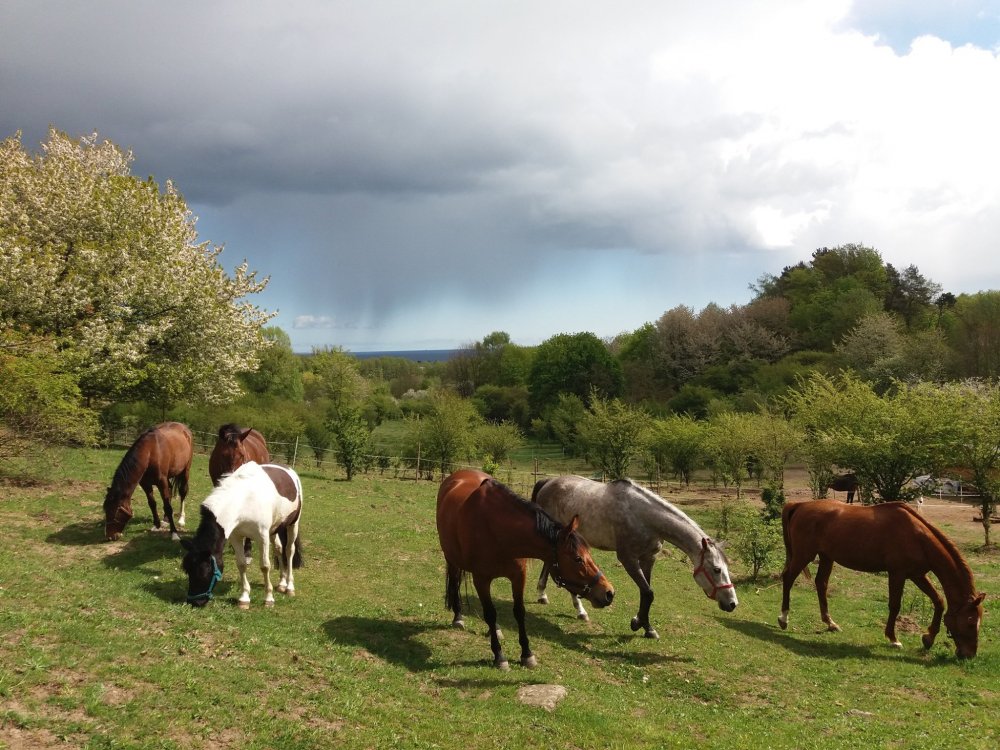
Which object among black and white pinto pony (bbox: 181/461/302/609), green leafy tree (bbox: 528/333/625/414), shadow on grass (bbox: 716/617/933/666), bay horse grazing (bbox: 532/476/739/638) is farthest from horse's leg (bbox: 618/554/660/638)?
green leafy tree (bbox: 528/333/625/414)

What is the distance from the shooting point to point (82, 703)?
5477mm

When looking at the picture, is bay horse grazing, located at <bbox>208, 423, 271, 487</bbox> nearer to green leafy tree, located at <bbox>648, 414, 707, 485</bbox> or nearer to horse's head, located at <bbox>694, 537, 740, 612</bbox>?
horse's head, located at <bbox>694, 537, 740, 612</bbox>

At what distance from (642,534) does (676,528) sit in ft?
1.97

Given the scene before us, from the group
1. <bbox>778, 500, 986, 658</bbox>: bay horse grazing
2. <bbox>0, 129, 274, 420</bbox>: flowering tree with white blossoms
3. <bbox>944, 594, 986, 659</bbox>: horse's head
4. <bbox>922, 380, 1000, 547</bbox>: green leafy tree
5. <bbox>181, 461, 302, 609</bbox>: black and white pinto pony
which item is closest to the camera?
<bbox>181, 461, 302, 609</bbox>: black and white pinto pony

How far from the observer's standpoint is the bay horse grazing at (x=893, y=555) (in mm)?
10281

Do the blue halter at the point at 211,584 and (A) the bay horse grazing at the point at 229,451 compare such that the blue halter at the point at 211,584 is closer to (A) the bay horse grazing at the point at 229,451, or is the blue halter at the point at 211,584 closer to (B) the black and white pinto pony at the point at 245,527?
(B) the black and white pinto pony at the point at 245,527

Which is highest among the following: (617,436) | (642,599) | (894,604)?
(617,436)

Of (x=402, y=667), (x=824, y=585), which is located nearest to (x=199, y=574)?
(x=402, y=667)

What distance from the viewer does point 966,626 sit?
1015 cm

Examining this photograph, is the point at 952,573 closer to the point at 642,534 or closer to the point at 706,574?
the point at 706,574

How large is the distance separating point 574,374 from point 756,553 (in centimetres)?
5277

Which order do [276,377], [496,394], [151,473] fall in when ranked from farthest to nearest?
1. [496,394]
2. [276,377]
3. [151,473]

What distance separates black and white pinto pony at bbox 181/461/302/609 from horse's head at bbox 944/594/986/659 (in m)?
11.3

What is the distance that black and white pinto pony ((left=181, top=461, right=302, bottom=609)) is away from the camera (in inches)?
337
